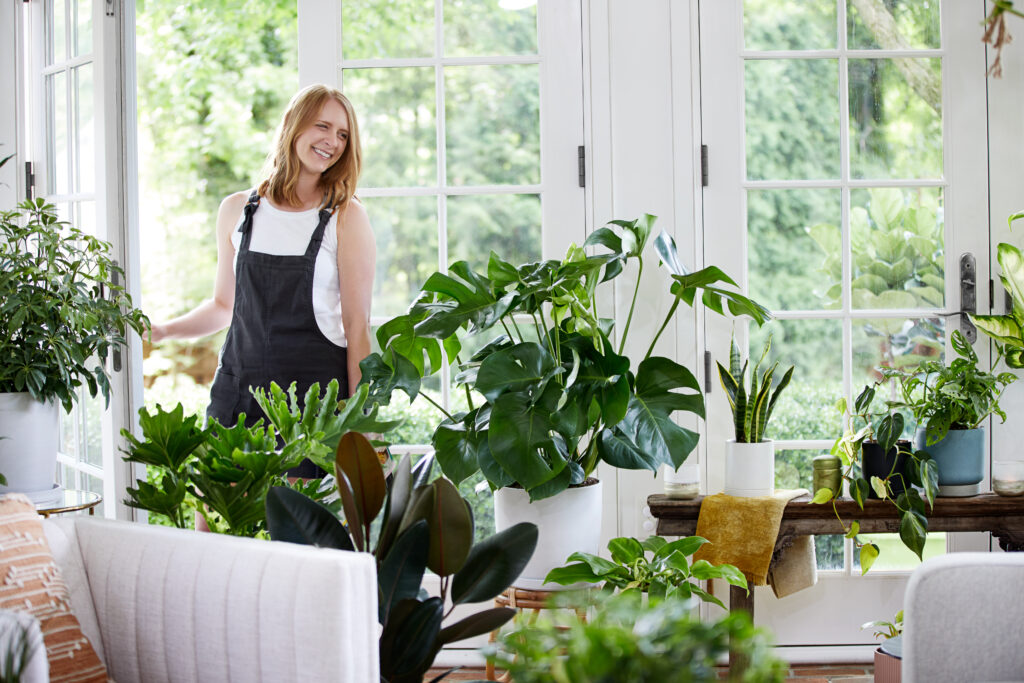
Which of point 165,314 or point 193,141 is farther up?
point 193,141

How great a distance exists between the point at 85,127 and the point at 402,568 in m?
2.09

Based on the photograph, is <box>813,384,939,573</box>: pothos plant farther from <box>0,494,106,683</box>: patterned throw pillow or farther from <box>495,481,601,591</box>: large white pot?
<box>0,494,106,683</box>: patterned throw pillow

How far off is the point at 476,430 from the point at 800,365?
112 cm

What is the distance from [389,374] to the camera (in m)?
2.28

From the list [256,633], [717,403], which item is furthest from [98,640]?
[717,403]

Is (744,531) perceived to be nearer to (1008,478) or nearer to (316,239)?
(1008,478)

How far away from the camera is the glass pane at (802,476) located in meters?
2.82

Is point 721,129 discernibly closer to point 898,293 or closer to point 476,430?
point 898,293

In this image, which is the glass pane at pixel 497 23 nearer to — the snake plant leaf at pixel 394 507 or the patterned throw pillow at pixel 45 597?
the snake plant leaf at pixel 394 507

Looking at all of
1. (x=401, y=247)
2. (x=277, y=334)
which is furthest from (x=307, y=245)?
(x=401, y=247)

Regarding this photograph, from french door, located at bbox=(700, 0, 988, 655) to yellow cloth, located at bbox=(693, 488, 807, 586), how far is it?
1.00ft

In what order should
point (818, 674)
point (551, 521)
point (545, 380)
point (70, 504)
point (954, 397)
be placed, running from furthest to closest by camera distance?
1. point (818, 674)
2. point (954, 397)
3. point (70, 504)
4. point (551, 521)
5. point (545, 380)

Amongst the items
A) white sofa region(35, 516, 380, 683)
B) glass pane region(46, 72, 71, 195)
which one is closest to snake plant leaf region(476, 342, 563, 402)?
white sofa region(35, 516, 380, 683)

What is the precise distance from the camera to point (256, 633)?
1.43 metres
